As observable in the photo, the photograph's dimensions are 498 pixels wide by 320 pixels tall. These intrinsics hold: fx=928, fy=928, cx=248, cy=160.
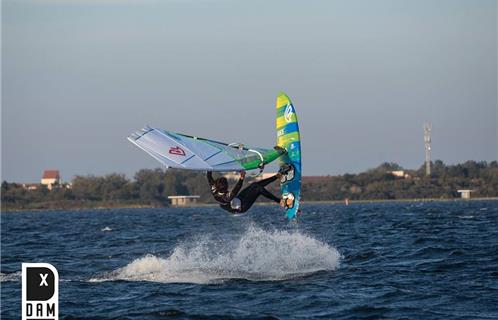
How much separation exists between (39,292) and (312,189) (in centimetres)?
11944

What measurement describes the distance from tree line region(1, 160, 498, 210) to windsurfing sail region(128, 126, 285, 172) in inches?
3918

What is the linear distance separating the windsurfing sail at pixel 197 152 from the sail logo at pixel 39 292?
12.9ft

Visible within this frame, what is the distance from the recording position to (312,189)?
13125 centimetres

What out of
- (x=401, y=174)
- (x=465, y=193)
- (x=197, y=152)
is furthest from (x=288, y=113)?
→ (x=401, y=174)

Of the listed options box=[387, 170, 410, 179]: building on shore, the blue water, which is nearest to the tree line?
box=[387, 170, 410, 179]: building on shore

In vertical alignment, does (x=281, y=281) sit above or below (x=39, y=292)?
below

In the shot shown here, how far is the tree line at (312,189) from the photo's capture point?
120812mm

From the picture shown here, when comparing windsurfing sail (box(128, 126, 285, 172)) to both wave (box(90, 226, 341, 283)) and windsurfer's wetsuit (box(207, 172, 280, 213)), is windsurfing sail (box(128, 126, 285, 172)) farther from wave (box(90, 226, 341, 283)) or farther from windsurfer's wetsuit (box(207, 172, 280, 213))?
wave (box(90, 226, 341, 283))

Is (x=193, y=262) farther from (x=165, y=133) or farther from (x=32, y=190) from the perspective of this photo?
(x=32, y=190)

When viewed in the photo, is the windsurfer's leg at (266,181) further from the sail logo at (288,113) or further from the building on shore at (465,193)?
the building on shore at (465,193)

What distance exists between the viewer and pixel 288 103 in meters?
19.0

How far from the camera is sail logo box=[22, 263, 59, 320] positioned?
12.2 m

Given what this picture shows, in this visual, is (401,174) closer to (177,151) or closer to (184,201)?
(184,201)

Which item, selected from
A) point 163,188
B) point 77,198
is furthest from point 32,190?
point 163,188
